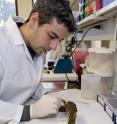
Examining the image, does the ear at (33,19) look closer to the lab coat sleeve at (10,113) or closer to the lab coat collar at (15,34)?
the lab coat collar at (15,34)

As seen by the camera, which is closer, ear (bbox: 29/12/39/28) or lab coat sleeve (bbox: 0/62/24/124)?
lab coat sleeve (bbox: 0/62/24/124)

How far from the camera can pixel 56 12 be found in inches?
47.5

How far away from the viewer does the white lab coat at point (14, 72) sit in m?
1.14

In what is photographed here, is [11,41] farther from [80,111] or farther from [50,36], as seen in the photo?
[80,111]

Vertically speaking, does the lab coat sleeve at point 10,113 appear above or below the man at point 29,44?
below

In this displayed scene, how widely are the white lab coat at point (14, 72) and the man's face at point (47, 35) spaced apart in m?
0.08

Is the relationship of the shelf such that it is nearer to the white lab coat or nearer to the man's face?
the man's face

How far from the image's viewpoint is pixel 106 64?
4.57 feet

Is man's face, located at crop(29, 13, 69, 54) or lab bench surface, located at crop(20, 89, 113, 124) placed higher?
man's face, located at crop(29, 13, 69, 54)

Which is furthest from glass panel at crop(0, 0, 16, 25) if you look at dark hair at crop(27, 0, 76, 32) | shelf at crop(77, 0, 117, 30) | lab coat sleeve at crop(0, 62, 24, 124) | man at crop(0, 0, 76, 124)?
lab coat sleeve at crop(0, 62, 24, 124)

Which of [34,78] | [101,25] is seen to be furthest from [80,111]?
[101,25]

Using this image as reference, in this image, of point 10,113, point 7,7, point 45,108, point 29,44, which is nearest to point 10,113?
point 10,113

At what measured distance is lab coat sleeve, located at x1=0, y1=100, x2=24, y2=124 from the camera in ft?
3.34

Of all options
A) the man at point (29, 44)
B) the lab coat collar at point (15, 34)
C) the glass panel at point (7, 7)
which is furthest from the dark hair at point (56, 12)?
the glass panel at point (7, 7)
